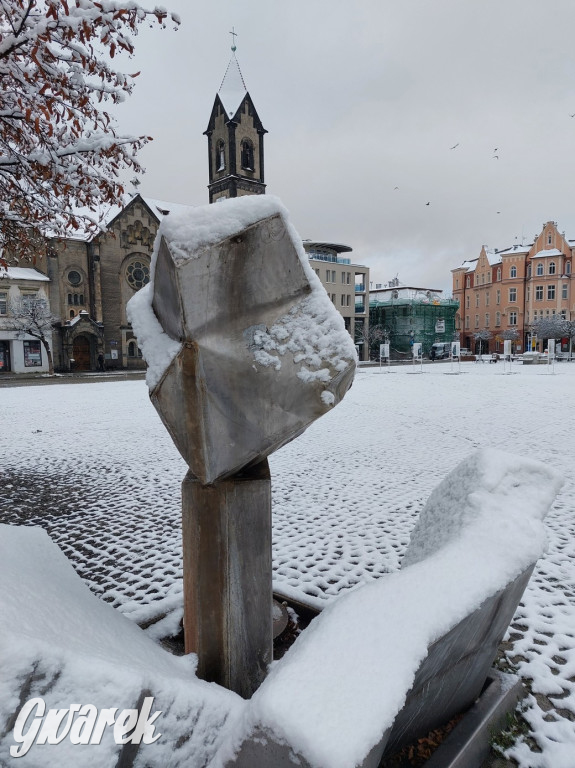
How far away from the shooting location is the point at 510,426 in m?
11.1

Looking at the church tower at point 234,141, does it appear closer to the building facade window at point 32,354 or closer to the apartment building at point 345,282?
the apartment building at point 345,282

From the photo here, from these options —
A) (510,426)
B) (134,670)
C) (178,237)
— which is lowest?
(510,426)

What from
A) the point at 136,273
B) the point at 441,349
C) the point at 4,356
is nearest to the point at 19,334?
the point at 4,356

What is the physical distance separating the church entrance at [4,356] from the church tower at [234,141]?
23.3 metres

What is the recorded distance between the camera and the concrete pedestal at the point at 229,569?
7.22 feet

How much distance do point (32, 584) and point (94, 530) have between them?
356cm

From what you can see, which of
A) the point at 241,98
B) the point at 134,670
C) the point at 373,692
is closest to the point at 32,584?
the point at 134,670

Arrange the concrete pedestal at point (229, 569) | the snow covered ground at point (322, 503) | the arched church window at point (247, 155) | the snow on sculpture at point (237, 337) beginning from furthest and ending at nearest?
the arched church window at point (247, 155) → the snow covered ground at point (322, 503) → the concrete pedestal at point (229, 569) → the snow on sculpture at point (237, 337)

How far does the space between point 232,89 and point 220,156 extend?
630 centimetres

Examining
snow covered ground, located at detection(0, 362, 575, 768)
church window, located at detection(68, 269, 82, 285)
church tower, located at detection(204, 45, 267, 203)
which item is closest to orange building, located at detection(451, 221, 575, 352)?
church tower, located at detection(204, 45, 267, 203)

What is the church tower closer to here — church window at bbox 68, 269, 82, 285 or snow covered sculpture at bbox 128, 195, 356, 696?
church window at bbox 68, 269, 82, 285

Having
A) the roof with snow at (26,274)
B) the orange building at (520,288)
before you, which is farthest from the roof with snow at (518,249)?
the roof with snow at (26,274)

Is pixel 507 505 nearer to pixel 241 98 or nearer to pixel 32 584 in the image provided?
pixel 32 584

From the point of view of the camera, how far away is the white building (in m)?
37.2
